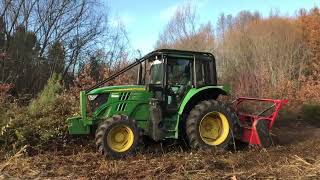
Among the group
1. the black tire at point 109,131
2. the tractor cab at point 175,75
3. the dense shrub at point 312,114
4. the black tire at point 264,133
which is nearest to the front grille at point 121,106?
the black tire at point 109,131

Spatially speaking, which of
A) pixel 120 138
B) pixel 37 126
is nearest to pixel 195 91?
pixel 120 138

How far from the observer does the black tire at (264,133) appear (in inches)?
387

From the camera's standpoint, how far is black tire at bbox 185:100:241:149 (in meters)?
9.52

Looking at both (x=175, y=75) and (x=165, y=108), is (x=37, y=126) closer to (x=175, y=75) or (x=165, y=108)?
(x=165, y=108)

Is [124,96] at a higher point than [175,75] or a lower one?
lower

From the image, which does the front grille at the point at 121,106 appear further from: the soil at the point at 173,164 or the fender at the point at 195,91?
the fender at the point at 195,91

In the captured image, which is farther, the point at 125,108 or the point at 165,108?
the point at 165,108

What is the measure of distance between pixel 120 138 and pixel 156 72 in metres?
1.76

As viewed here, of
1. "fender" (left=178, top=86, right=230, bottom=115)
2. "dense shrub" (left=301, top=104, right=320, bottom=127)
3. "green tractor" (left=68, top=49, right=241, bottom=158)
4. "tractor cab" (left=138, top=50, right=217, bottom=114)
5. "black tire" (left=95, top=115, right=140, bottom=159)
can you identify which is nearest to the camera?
Answer: "black tire" (left=95, top=115, right=140, bottom=159)

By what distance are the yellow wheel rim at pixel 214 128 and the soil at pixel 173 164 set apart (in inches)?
20.9

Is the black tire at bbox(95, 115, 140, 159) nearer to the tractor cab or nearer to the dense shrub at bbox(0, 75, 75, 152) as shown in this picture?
the tractor cab

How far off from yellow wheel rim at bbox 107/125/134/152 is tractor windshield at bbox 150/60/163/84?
137 cm

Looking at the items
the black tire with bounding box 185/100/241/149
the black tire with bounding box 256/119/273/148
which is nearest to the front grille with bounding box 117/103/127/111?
→ the black tire with bounding box 185/100/241/149

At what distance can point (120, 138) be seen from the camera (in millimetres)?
9070
